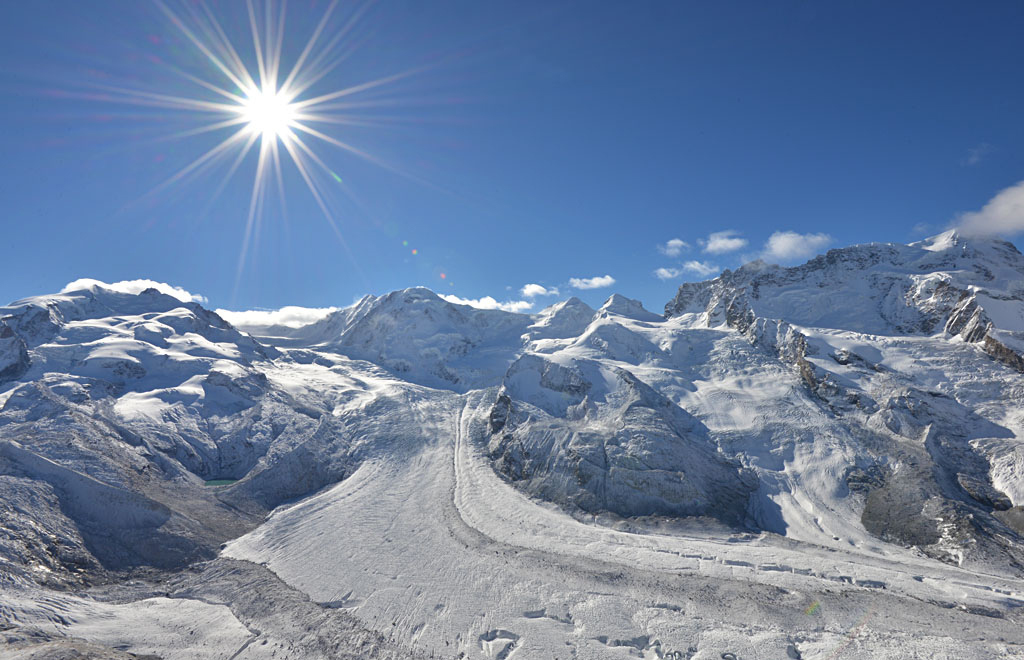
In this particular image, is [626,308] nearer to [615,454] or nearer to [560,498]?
[615,454]

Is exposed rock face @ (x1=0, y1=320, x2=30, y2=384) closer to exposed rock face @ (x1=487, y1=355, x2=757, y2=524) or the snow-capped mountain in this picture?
the snow-capped mountain

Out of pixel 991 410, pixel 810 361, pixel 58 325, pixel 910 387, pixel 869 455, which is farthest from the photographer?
pixel 58 325

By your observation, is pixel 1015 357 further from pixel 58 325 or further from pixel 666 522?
pixel 58 325

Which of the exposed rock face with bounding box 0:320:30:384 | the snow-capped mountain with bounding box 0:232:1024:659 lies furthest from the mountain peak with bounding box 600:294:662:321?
the exposed rock face with bounding box 0:320:30:384

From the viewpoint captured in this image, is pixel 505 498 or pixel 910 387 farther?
pixel 910 387

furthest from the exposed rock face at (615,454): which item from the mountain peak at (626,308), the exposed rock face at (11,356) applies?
the exposed rock face at (11,356)

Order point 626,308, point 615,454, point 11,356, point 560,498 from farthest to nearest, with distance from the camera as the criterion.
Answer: point 626,308, point 11,356, point 615,454, point 560,498

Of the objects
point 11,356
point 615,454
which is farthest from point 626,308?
point 11,356

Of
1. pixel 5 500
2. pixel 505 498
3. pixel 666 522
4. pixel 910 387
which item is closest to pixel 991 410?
pixel 910 387
